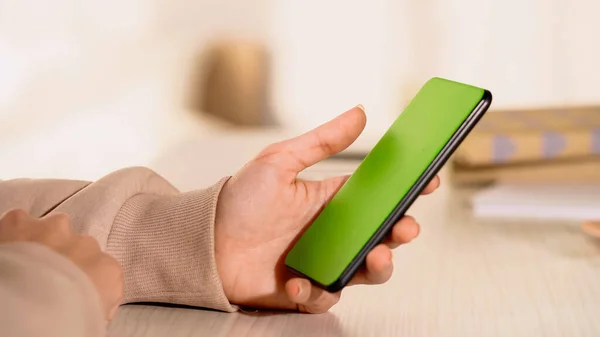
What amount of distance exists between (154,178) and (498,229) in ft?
1.25

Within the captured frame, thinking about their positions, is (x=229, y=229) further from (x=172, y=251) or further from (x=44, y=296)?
(x=44, y=296)

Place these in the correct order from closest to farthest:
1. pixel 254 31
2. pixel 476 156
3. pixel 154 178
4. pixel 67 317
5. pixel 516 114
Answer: pixel 67 317
pixel 154 178
pixel 476 156
pixel 516 114
pixel 254 31

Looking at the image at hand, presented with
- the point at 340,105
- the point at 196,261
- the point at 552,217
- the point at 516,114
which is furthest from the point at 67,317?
the point at 340,105

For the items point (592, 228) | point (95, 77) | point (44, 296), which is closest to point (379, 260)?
point (44, 296)

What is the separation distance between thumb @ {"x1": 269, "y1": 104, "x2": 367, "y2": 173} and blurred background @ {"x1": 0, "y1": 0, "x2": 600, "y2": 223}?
1299mm

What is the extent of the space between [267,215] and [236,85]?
1.46 metres

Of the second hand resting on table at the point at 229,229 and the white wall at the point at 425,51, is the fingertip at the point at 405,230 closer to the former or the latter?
the second hand resting on table at the point at 229,229

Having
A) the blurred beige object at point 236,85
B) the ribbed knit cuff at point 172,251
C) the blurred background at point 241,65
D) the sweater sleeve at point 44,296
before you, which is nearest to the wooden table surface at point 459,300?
the ribbed knit cuff at point 172,251

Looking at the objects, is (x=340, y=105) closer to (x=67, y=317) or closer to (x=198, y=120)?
(x=198, y=120)

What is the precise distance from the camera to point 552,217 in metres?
0.95

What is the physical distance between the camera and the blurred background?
6.74 ft

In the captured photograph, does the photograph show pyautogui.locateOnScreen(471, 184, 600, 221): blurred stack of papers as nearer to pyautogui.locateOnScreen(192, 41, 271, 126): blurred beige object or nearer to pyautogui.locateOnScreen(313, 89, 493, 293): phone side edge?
pyautogui.locateOnScreen(313, 89, 493, 293): phone side edge

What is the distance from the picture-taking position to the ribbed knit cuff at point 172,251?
2.21 feet

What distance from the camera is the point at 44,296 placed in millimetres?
476
